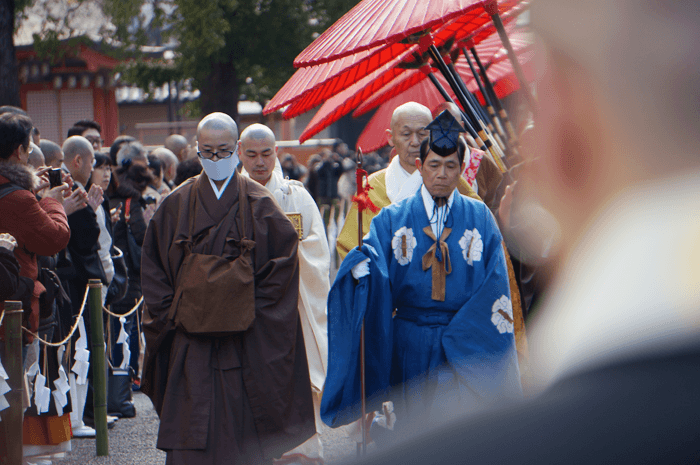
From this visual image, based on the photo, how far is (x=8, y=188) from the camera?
4020 mm

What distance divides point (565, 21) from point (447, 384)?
2.78m

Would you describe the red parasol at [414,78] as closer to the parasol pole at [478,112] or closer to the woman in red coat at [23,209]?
the parasol pole at [478,112]

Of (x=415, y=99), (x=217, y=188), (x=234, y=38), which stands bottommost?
(x=217, y=188)

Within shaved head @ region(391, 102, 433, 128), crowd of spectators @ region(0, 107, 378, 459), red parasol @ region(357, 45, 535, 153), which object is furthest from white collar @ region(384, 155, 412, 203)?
red parasol @ region(357, 45, 535, 153)

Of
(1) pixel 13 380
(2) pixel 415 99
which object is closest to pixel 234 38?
(2) pixel 415 99

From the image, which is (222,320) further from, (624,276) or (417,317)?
(624,276)

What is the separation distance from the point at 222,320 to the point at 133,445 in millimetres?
1809

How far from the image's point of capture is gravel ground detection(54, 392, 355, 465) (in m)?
4.70

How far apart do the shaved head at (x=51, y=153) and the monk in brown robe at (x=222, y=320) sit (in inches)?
76.6

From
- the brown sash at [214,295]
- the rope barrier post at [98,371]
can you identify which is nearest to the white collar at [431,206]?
the brown sash at [214,295]

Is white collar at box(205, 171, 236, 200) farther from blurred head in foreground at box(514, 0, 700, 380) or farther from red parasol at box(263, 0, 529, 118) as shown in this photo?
blurred head in foreground at box(514, 0, 700, 380)

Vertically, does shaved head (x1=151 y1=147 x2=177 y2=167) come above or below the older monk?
above

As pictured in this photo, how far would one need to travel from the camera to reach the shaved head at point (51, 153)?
5.50 metres

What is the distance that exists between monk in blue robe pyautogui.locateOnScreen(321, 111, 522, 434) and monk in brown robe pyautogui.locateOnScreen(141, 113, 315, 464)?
357mm
